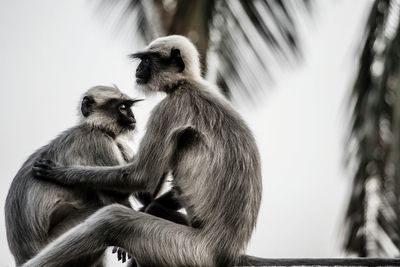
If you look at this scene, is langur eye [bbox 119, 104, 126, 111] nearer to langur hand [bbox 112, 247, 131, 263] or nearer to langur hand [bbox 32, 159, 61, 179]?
langur hand [bbox 32, 159, 61, 179]

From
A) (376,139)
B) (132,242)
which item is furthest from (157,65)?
(376,139)

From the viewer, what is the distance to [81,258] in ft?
19.7

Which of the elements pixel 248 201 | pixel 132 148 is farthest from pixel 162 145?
pixel 132 148

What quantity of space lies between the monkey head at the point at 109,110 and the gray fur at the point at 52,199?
0.64ft

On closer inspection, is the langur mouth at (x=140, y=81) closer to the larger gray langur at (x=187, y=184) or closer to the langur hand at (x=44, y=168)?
the larger gray langur at (x=187, y=184)

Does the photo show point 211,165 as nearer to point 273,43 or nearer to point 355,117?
point 273,43

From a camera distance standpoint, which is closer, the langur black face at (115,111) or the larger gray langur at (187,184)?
the larger gray langur at (187,184)

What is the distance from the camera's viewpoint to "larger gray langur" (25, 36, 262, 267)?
19.8 ft

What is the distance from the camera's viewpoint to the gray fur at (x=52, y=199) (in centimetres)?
683

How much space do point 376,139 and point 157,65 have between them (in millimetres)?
4129

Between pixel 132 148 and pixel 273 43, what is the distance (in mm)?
2725

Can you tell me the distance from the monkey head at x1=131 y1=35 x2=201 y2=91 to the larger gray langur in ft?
0.37

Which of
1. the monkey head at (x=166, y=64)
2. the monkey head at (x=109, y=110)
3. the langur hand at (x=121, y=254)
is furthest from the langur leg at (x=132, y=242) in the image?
the monkey head at (x=109, y=110)

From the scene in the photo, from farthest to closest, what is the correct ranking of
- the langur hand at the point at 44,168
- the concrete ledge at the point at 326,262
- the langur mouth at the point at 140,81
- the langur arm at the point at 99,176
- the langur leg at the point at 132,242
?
the langur mouth at the point at 140,81
the langur hand at the point at 44,168
the langur arm at the point at 99,176
the concrete ledge at the point at 326,262
the langur leg at the point at 132,242
